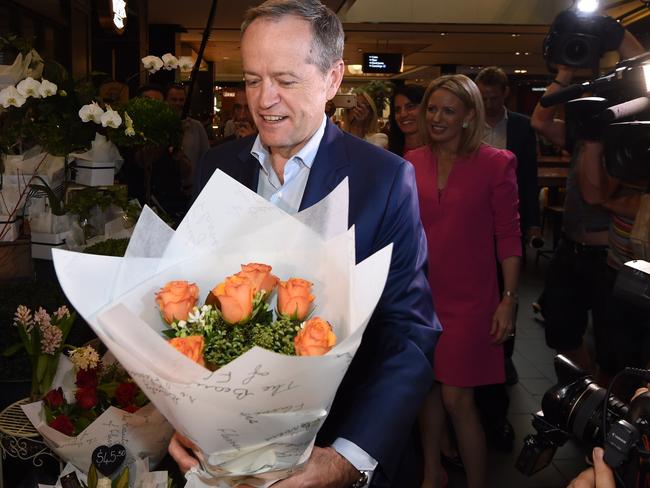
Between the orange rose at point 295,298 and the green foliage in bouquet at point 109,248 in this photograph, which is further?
the green foliage in bouquet at point 109,248

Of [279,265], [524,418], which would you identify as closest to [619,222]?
[524,418]

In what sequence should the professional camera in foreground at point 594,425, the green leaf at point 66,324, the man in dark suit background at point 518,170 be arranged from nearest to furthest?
the professional camera in foreground at point 594,425 < the green leaf at point 66,324 < the man in dark suit background at point 518,170

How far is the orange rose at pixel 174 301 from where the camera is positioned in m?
1.02

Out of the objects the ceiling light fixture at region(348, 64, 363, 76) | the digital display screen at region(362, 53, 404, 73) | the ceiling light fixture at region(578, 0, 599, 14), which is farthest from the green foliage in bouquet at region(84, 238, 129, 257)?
the ceiling light fixture at region(348, 64, 363, 76)

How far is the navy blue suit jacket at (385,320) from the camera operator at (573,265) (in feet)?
6.34

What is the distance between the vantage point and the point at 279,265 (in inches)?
46.7

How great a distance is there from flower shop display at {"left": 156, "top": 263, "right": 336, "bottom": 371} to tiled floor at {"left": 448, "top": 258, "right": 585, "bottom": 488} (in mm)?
2369

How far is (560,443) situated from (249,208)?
0.95 meters

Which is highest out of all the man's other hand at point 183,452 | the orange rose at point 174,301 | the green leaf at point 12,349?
the orange rose at point 174,301

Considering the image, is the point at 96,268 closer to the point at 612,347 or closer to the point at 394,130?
the point at 612,347

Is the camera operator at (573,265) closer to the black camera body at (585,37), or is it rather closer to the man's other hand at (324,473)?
the black camera body at (585,37)

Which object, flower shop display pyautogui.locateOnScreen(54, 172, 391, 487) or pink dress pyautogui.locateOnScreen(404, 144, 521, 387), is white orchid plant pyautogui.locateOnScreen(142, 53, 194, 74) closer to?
pink dress pyautogui.locateOnScreen(404, 144, 521, 387)

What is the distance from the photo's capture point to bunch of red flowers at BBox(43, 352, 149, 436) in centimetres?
195

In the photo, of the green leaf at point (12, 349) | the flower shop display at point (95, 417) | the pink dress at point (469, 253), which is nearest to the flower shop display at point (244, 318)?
the flower shop display at point (95, 417)
